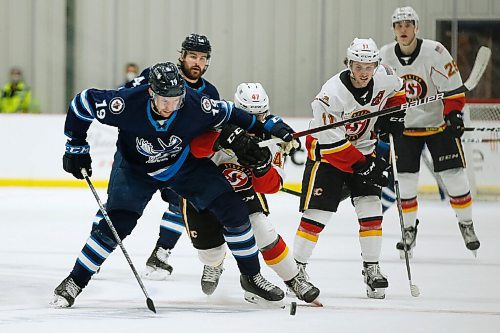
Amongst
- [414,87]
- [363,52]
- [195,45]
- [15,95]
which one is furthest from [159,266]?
[15,95]

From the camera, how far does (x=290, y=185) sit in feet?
26.9

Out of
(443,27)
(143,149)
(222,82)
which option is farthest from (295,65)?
(143,149)

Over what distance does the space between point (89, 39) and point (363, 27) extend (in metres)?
2.52

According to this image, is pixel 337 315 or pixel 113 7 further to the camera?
pixel 113 7

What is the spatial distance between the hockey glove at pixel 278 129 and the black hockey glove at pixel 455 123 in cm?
166

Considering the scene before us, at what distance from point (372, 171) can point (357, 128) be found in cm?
20

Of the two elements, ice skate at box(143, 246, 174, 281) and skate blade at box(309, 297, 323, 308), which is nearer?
skate blade at box(309, 297, 323, 308)

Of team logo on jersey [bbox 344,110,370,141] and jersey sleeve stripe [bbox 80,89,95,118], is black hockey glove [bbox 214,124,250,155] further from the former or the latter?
team logo on jersey [bbox 344,110,370,141]

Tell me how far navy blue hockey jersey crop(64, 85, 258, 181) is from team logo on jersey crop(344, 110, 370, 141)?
605 millimetres

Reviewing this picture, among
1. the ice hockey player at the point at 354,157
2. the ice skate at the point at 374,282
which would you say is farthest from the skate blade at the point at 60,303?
the ice skate at the point at 374,282

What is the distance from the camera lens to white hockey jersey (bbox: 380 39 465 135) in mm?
5176

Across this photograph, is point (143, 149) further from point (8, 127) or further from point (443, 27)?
point (443, 27)

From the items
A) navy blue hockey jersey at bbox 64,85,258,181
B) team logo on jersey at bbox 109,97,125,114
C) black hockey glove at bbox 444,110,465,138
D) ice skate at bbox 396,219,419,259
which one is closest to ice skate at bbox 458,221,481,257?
ice skate at bbox 396,219,419,259

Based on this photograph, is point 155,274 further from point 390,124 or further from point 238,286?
point 390,124
